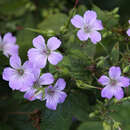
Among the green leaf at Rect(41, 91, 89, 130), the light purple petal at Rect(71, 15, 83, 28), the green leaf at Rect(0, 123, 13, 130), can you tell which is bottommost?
the green leaf at Rect(0, 123, 13, 130)

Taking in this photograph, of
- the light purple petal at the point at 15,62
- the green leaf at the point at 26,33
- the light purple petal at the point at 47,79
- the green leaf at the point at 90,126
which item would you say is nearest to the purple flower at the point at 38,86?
the light purple petal at the point at 47,79

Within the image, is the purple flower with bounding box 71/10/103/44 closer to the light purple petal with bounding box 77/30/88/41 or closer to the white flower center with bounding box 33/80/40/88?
the light purple petal with bounding box 77/30/88/41

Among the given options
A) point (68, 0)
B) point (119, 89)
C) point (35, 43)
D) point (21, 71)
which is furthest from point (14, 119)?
point (68, 0)

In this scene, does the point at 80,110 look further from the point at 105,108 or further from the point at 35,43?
the point at 35,43

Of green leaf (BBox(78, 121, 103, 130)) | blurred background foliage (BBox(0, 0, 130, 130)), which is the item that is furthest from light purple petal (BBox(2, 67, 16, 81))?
green leaf (BBox(78, 121, 103, 130))

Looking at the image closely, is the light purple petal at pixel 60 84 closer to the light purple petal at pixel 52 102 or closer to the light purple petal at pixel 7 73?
the light purple petal at pixel 52 102

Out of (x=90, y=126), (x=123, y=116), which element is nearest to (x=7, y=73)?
(x=90, y=126)
